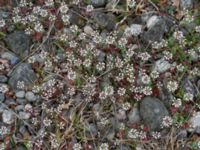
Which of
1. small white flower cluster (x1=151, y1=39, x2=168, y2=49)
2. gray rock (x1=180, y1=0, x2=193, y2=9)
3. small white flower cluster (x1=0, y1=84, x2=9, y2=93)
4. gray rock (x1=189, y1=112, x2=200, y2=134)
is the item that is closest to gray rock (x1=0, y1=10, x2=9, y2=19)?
small white flower cluster (x1=0, y1=84, x2=9, y2=93)

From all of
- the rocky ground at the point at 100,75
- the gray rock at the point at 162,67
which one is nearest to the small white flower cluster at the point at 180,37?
the rocky ground at the point at 100,75

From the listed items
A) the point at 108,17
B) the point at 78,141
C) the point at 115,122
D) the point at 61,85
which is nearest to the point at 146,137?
the point at 115,122

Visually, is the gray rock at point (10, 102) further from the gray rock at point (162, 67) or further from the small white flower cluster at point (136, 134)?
the gray rock at point (162, 67)

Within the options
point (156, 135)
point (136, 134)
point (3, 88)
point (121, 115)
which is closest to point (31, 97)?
point (3, 88)

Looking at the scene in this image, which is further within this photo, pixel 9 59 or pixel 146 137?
pixel 9 59

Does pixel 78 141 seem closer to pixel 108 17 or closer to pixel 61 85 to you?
pixel 61 85
